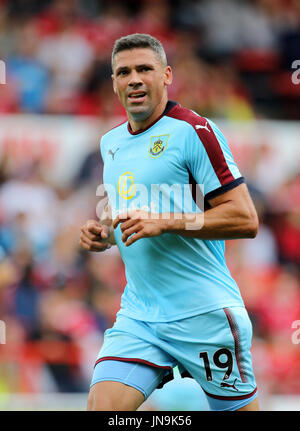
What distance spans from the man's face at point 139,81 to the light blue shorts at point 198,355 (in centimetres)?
124

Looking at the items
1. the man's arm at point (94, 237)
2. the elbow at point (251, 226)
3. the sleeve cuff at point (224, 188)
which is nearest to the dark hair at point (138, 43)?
the sleeve cuff at point (224, 188)

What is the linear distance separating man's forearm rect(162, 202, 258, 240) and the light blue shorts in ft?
1.60

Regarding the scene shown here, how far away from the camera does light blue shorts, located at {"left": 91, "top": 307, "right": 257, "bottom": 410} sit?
4.11m

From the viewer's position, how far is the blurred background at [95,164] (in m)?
8.50

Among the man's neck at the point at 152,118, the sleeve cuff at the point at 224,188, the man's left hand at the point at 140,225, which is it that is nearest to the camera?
the man's left hand at the point at 140,225

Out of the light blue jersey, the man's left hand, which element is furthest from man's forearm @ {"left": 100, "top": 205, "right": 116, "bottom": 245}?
the man's left hand

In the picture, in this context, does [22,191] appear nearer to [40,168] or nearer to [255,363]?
[40,168]

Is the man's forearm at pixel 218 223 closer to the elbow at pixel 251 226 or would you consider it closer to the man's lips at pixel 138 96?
the elbow at pixel 251 226

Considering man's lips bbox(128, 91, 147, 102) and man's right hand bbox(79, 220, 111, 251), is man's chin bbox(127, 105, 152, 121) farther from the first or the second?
man's right hand bbox(79, 220, 111, 251)

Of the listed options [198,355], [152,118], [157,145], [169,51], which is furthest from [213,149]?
[169,51]

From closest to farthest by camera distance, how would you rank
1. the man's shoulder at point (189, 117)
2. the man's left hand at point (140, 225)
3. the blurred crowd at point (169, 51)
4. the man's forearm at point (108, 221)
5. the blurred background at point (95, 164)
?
1. the man's left hand at point (140, 225)
2. the man's shoulder at point (189, 117)
3. the man's forearm at point (108, 221)
4. the blurred background at point (95, 164)
5. the blurred crowd at point (169, 51)

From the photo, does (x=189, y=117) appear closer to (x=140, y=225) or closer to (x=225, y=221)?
(x=225, y=221)

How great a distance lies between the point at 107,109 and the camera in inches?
404

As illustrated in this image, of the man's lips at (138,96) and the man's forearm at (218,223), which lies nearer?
the man's forearm at (218,223)
